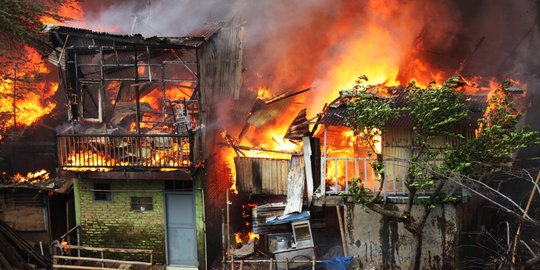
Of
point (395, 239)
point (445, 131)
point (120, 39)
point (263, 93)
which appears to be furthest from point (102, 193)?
point (445, 131)

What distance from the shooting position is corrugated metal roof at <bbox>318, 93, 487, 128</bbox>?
1321cm

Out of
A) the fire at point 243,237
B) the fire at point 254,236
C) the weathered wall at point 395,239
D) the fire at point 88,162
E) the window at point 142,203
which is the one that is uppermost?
the fire at point 88,162

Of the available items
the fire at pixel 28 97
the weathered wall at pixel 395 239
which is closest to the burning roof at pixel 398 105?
the weathered wall at pixel 395 239

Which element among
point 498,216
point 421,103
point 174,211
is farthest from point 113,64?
point 498,216

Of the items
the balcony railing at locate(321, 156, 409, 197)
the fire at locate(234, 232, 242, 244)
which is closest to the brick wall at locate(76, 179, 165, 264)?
the fire at locate(234, 232, 242, 244)

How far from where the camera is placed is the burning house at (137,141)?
15078 millimetres

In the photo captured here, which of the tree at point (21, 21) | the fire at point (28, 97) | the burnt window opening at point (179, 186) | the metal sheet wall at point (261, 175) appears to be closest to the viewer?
the burnt window opening at point (179, 186)

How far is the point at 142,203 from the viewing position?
16250 millimetres

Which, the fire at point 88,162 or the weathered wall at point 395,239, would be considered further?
the fire at point 88,162

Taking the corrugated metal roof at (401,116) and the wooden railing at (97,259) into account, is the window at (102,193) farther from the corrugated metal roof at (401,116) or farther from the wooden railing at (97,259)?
the corrugated metal roof at (401,116)

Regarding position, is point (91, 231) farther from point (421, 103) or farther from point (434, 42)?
point (434, 42)

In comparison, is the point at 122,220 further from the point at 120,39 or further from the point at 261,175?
the point at 120,39

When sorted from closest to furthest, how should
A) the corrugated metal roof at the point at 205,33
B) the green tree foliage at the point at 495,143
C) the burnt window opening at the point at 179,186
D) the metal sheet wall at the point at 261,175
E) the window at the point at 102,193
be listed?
1. the green tree foliage at the point at 495,143
2. the corrugated metal roof at the point at 205,33
3. the burnt window opening at the point at 179,186
4. the window at the point at 102,193
5. the metal sheet wall at the point at 261,175

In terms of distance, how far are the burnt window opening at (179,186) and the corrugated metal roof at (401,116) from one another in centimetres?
545
